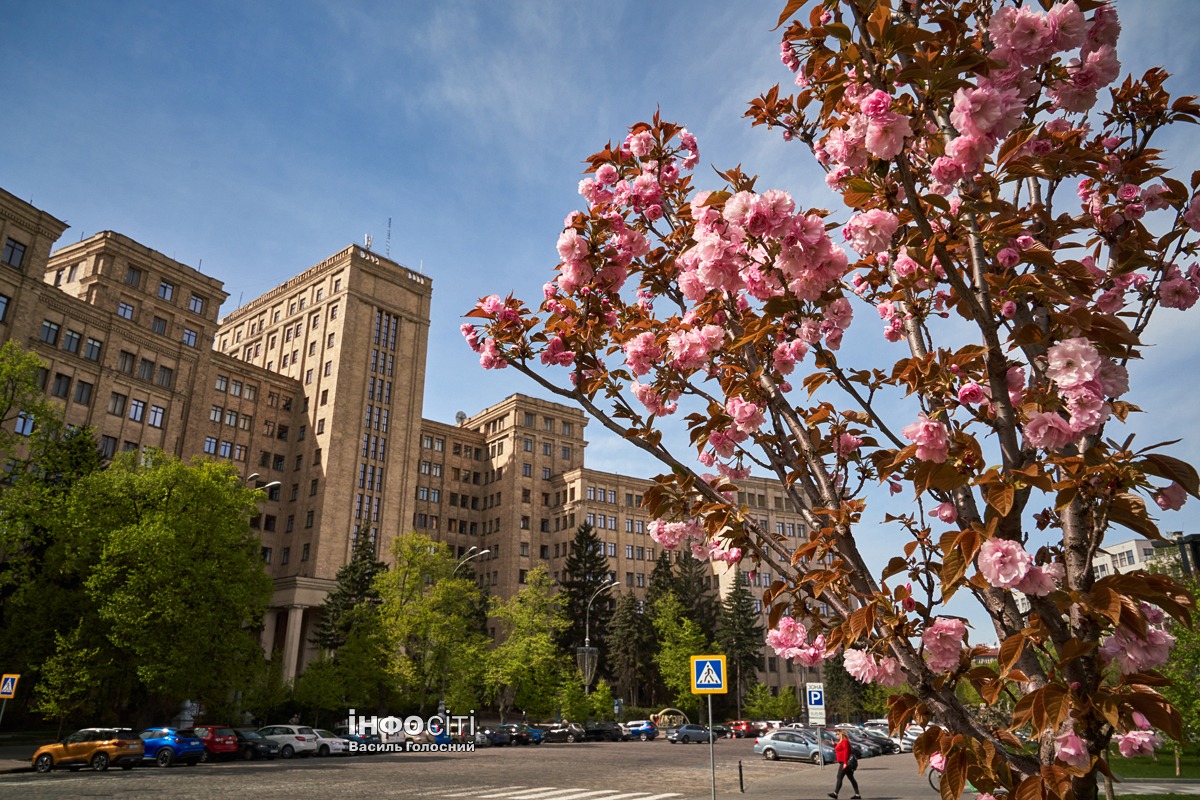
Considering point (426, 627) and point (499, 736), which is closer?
point (426, 627)

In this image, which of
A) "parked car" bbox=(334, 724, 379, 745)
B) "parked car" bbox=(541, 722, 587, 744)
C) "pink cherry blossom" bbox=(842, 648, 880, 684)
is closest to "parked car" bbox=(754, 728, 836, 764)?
"parked car" bbox=(541, 722, 587, 744)

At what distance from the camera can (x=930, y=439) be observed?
2.83 m

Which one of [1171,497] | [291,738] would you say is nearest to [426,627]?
[291,738]

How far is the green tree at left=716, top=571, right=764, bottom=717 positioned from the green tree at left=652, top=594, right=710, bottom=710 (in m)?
3.80

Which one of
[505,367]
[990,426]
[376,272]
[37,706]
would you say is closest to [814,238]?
[990,426]

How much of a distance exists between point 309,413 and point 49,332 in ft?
77.2

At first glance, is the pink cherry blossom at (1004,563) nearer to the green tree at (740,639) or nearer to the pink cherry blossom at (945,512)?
the pink cherry blossom at (945,512)

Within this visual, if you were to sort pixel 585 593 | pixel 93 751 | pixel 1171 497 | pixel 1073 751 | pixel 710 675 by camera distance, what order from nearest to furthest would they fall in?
1. pixel 1073 751
2. pixel 1171 497
3. pixel 710 675
4. pixel 93 751
5. pixel 585 593

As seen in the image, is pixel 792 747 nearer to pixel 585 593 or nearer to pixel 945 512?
pixel 945 512

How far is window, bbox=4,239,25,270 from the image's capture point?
4512cm

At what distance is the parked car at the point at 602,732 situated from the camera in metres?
53.2

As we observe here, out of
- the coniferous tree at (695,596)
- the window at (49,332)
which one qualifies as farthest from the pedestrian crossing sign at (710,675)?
the coniferous tree at (695,596)

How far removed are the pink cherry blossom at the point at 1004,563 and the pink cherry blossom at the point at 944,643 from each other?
725 millimetres

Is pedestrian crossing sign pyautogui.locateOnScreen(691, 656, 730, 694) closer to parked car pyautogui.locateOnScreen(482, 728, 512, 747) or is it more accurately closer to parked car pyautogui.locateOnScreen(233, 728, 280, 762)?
parked car pyautogui.locateOnScreen(233, 728, 280, 762)
